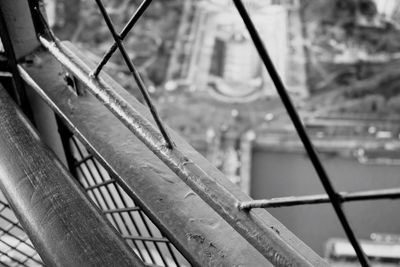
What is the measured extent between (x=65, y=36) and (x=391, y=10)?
8.05m

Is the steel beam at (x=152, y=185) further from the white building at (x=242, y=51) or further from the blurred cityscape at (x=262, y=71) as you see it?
the white building at (x=242, y=51)

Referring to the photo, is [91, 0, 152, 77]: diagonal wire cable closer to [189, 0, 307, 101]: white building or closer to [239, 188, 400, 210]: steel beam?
[239, 188, 400, 210]: steel beam

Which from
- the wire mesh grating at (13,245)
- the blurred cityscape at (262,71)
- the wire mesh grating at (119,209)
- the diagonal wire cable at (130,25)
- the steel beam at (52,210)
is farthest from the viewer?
the blurred cityscape at (262,71)

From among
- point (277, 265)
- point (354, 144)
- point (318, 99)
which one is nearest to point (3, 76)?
point (277, 265)

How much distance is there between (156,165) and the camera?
2.72 feet

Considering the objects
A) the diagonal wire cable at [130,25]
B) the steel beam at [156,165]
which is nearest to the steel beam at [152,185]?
the steel beam at [156,165]

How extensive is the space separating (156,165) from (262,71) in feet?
29.3

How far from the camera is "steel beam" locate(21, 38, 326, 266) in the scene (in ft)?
2.26

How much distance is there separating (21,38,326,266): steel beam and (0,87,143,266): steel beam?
11cm

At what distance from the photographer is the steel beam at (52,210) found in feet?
2.02

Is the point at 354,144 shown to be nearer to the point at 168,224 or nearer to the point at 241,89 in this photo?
the point at 241,89

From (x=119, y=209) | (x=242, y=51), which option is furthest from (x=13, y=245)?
(x=242, y=51)

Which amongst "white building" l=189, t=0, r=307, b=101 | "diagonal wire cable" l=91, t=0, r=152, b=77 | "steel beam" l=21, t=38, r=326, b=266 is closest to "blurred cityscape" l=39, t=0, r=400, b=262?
"white building" l=189, t=0, r=307, b=101

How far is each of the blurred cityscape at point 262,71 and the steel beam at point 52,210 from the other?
24.0ft
